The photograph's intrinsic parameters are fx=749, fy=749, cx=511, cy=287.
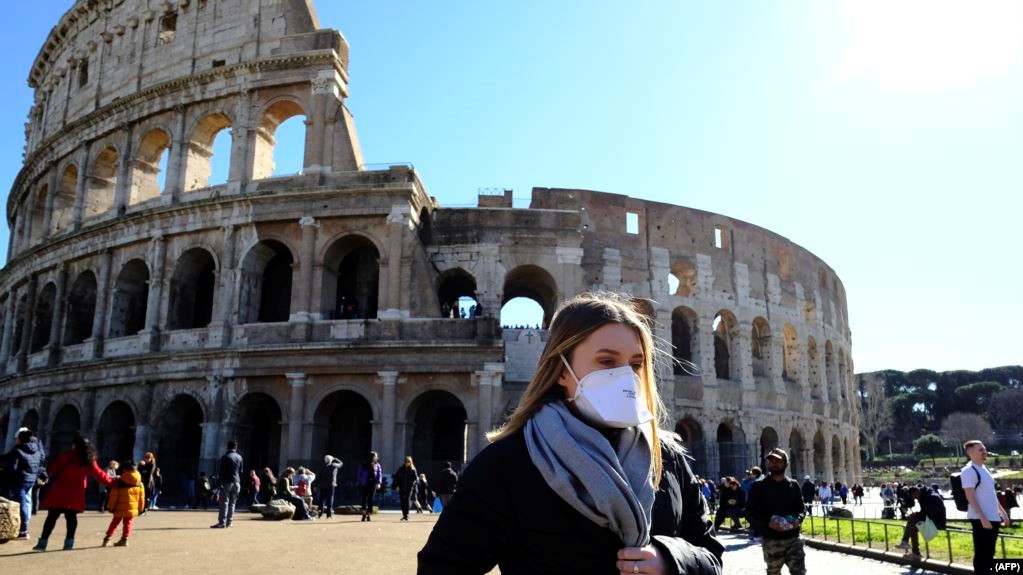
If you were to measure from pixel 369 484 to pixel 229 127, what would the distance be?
14572 millimetres

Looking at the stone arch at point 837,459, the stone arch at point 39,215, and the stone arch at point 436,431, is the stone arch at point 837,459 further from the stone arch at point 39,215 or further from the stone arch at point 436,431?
the stone arch at point 39,215

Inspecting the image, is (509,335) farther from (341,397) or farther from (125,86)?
(125,86)

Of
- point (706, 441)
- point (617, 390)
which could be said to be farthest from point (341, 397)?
point (617, 390)

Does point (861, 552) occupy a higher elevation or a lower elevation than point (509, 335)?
lower

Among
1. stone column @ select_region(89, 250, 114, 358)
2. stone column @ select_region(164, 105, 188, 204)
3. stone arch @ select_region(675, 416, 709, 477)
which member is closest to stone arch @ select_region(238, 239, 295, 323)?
stone column @ select_region(164, 105, 188, 204)

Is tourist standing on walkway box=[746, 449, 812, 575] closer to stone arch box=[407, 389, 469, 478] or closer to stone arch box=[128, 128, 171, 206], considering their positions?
stone arch box=[407, 389, 469, 478]

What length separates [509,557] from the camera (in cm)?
202

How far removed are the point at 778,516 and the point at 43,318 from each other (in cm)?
2847

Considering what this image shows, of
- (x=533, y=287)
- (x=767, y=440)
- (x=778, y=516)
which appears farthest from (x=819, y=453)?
(x=778, y=516)

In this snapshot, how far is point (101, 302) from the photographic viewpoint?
24078mm

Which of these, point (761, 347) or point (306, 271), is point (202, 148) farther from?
point (761, 347)

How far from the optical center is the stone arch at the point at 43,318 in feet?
A: 87.9

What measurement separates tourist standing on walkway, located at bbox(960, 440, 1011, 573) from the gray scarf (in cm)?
621

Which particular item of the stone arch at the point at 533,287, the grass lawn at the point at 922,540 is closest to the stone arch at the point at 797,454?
the stone arch at the point at 533,287
